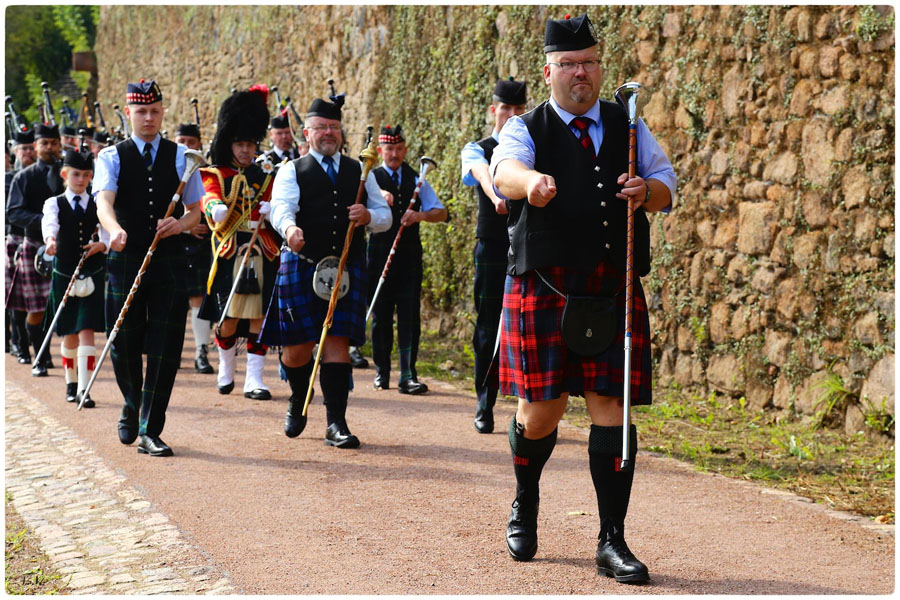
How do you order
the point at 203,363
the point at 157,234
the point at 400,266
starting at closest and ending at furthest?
the point at 157,234 < the point at 400,266 < the point at 203,363

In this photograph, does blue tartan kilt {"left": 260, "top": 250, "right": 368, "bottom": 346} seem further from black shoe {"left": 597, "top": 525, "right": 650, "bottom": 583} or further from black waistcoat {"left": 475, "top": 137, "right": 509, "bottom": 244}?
black shoe {"left": 597, "top": 525, "right": 650, "bottom": 583}

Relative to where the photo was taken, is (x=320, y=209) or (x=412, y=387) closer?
(x=320, y=209)

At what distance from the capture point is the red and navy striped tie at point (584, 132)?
4.01 metres

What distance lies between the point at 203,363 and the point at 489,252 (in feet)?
12.0

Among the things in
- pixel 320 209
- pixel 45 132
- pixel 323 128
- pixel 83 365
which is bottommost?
pixel 83 365

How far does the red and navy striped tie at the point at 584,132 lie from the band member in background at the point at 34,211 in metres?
6.95

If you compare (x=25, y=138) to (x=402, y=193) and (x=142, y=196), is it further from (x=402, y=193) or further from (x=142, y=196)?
(x=142, y=196)

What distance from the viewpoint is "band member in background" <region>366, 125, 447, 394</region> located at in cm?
862

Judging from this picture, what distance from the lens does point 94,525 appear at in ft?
16.1

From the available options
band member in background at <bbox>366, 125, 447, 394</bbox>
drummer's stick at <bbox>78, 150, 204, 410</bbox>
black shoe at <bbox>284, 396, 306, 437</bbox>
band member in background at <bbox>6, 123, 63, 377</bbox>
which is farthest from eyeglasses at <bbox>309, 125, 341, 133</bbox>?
band member in background at <bbox>6, 123, 63, 377</bbox>

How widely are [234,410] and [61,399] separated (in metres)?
1.44

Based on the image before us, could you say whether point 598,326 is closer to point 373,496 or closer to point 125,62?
point 373,496

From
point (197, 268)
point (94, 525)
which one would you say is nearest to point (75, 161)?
point (197, 268)

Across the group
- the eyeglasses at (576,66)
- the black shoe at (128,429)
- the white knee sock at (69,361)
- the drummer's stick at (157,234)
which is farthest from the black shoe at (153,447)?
the eyeglasses at (576,66)
